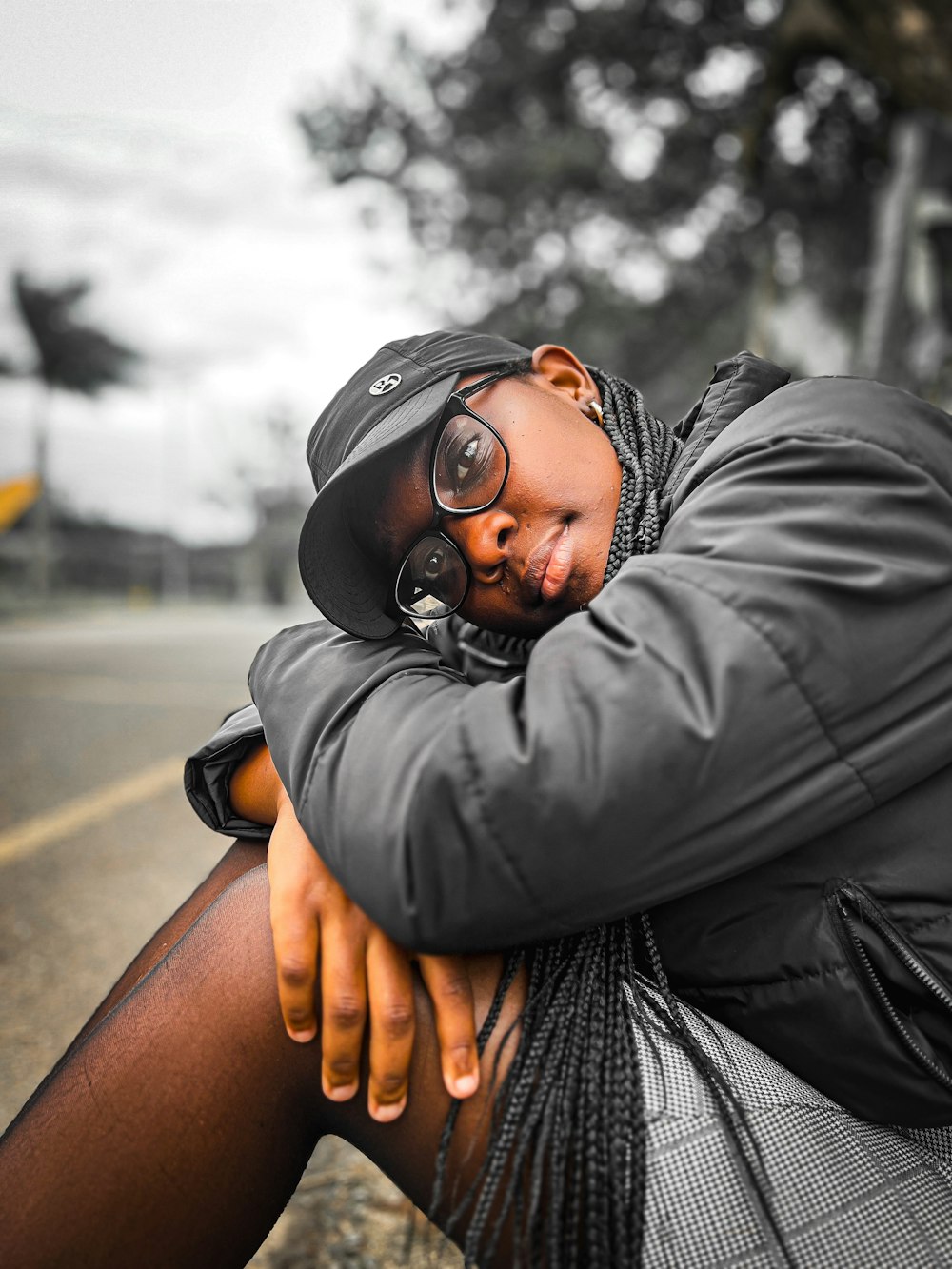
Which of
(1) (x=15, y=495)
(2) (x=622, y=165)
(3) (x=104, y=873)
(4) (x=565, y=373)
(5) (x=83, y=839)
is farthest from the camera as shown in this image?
(1) (x=15, y=495)

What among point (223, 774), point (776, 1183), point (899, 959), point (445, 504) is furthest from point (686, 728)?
point (223, 774)

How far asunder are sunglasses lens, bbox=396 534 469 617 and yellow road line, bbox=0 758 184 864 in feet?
8.51

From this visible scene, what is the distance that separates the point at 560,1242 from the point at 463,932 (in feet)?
1.02

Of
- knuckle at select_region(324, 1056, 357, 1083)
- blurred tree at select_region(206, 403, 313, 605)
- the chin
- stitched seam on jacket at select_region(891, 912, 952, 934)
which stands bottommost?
blurred tree at select_region(206, 403, 313, 605)

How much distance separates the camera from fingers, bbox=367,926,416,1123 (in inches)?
42.7

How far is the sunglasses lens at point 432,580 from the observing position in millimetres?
1581

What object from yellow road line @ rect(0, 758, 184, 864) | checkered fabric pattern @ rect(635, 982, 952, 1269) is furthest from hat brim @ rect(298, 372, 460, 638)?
yellow road line @ rect(0, 758, 184, 864)

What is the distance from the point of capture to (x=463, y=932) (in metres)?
1.02

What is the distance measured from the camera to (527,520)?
60.6 inches

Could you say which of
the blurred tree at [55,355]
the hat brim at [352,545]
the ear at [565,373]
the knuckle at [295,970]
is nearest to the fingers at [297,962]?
the knuckle at [295,970]

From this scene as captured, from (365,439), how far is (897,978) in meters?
1.03

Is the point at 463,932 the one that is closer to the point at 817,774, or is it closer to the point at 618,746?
the point at 618,746

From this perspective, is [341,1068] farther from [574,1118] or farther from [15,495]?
[15,495]

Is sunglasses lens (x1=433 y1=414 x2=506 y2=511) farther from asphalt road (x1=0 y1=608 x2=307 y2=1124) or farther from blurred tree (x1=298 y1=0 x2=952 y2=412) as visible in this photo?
blurred tree (x1=298 y1=0 x2=952 y2=412)
